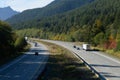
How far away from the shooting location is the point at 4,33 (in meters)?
86.8

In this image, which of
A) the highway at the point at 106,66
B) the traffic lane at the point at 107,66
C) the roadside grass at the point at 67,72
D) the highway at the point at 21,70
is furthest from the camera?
the traffic lane at the point at 107,66

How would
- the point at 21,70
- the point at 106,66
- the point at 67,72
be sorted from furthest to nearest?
the point at 106,66
the point at 21,70
the point at 67,72

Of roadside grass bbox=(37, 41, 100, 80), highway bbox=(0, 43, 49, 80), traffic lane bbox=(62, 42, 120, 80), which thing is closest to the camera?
roadside grass bbox=(37, 41, 100, 80)

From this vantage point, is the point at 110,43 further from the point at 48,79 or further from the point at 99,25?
the point at 48,79

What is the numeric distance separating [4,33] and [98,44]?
4943cm

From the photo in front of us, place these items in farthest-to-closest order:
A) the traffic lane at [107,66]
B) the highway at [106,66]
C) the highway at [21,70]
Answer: the traffic lane at [107,66], the highway at [106,66], the highway at [21,70]

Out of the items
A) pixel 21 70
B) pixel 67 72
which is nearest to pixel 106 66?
pixel 67 72

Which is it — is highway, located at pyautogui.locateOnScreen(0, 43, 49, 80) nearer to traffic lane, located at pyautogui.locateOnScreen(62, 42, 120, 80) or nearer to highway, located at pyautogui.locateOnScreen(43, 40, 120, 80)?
highway, located at pyautogui.locateOnScreen(43, 40, 120, 80)

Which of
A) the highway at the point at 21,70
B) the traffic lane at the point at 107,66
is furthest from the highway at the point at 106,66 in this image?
the highway at the point at 21,70

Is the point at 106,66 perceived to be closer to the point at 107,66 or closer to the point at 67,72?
the point at 107,66

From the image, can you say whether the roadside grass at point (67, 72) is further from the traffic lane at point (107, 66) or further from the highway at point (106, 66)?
the traffic lane at point (107, 66)

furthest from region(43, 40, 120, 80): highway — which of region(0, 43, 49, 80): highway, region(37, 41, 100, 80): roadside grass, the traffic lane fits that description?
region(0, 43, 49, 80): highway

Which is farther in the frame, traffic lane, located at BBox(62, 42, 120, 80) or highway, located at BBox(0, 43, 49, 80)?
traffic lane, located at BBox(62, 42, 120, 80)

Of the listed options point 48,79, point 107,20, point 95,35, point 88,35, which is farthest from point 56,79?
point 107,20
